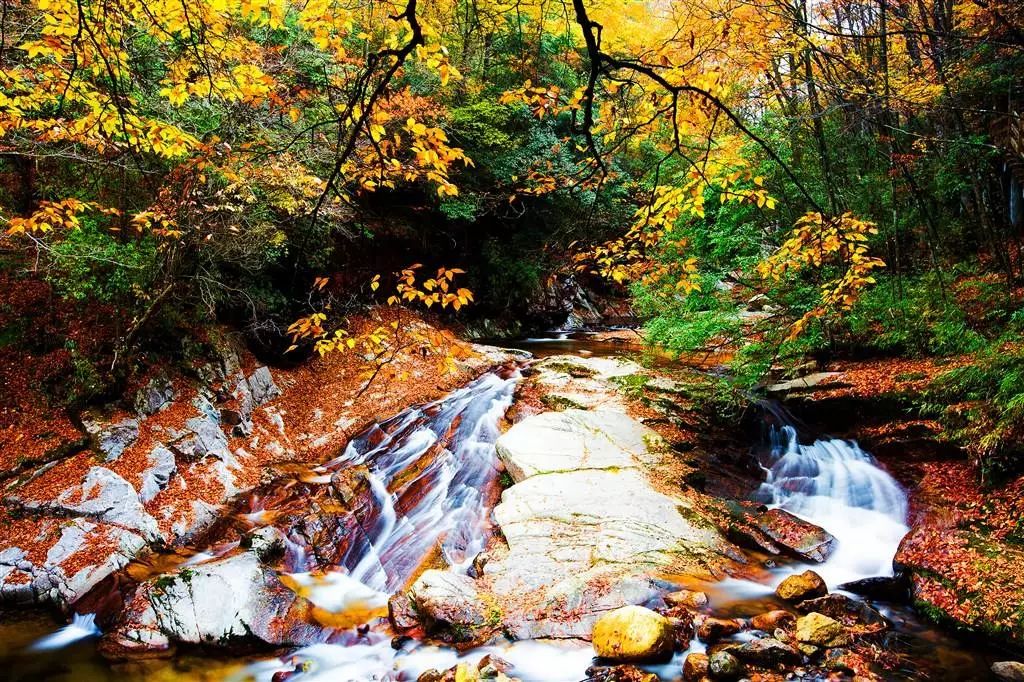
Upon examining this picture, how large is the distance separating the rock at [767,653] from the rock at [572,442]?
3.18 metres

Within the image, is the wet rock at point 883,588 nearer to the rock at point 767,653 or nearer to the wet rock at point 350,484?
the rock at point 767,653

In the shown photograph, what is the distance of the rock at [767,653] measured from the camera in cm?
416

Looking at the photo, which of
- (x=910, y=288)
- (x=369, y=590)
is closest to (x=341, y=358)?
(x=369, y=590)

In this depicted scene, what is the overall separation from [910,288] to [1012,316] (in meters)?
1.97

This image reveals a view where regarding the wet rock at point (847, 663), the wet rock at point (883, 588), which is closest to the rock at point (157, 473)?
the wet rock at point (847, 663)

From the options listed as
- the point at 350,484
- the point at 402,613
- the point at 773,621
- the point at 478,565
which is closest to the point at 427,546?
the point at 478,565

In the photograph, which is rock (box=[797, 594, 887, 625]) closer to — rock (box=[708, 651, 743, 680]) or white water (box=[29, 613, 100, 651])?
rock (box=[708, 651, 743, 680])

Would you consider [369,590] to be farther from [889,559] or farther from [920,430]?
[920,430]

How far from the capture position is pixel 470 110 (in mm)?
13133

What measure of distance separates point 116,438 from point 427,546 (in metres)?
4.88

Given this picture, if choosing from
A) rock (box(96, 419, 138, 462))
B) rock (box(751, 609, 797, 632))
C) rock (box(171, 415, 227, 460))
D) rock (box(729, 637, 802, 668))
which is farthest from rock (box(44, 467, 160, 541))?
rock (box(751, 609, 797, 632))

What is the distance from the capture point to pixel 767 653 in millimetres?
4207

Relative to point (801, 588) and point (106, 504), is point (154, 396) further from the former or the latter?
point (801, 588)

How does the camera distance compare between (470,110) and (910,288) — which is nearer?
(910,288)
